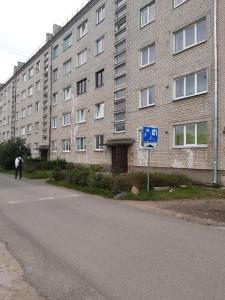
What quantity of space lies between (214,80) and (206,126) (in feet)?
7.44

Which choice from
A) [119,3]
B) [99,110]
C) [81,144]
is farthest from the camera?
[81,144]

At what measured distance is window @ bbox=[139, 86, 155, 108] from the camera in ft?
70.0

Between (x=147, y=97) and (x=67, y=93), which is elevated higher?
(x=67, y=93)

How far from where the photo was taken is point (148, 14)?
22.3 m

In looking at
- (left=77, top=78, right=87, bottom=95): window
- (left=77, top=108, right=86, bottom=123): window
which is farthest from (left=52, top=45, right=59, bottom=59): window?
(left=77, top=108, right=86, bottom=123): window

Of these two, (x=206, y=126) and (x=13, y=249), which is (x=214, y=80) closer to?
(x=206, y=126)

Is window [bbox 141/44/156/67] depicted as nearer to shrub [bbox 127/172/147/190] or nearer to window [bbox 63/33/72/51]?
shrub [bbox 127/172/147/190]

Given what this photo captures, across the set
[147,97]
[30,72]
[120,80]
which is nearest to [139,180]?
[147,97]

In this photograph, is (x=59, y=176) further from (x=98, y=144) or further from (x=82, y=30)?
(x=82, y=30)

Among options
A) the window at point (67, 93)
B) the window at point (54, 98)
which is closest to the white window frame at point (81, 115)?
the window at point (67, 93)

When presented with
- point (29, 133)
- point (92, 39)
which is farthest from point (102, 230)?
point (29, 133)

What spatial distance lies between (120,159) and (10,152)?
15.9 meters

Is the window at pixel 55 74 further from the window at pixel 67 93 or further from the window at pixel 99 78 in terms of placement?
the window at pixel 99 78

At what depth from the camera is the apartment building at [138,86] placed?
672 inches
